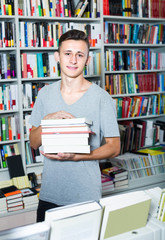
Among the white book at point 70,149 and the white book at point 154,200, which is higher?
the white book at point 70,149

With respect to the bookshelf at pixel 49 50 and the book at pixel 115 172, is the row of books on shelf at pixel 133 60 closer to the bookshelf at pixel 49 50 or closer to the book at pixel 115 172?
the bookshelf at pixel 49 50

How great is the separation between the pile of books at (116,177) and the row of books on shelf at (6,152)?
1.01 metres

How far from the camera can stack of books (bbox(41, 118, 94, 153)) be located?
1332 mm

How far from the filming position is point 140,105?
12.4ft

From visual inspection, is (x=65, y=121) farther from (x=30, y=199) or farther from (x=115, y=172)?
(x=115, y=172)

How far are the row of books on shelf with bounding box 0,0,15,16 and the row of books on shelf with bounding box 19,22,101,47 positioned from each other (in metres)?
0.15

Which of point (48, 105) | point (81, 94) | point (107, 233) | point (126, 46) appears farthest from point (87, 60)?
point (126, 46)

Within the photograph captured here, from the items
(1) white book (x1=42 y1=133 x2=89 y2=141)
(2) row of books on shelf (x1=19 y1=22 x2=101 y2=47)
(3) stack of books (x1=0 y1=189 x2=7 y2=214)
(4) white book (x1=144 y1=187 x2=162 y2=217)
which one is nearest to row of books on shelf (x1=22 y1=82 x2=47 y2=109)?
(2) row of books on shelf (x1=19 y1=22 x2=101 y2=47)

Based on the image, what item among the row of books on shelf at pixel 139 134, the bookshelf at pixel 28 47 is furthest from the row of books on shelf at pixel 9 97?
the row of books on shelf at pixel 139 134

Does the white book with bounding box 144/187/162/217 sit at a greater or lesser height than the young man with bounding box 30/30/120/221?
lesser

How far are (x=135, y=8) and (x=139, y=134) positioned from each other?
1.55 m

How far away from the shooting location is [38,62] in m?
3.18

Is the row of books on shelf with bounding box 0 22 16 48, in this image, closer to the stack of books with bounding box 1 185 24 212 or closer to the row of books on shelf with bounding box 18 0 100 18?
the row of books on shelf with bounding box 18 0 100 18

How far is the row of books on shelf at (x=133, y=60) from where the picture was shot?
3.54 meters
